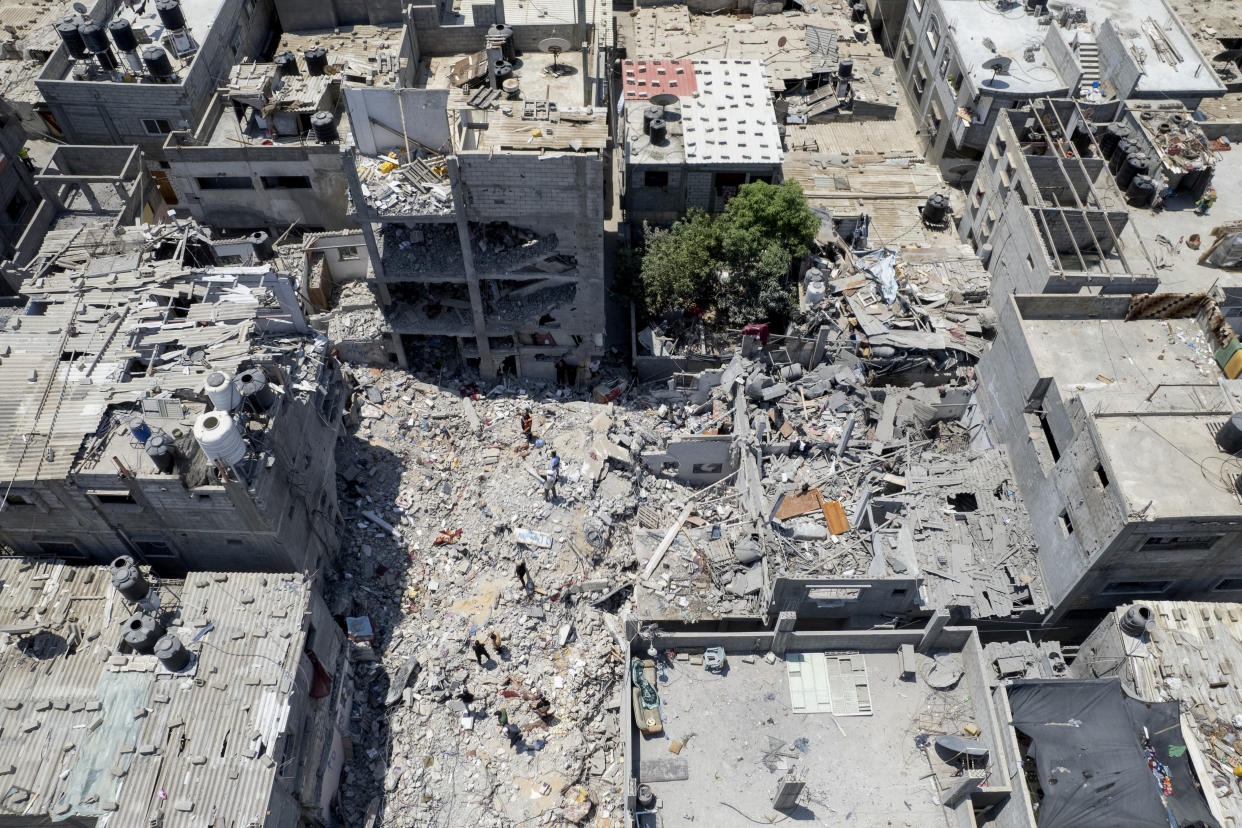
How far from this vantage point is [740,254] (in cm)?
4194

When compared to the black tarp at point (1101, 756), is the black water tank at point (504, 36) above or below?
above

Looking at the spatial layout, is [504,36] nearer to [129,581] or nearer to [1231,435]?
[129,581]

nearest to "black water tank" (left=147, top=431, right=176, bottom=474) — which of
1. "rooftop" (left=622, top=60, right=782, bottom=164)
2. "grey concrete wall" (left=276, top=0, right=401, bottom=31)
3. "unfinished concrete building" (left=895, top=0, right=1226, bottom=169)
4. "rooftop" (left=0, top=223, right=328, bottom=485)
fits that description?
"rooftop" (left=0, top=223, right=328, bottom=485)

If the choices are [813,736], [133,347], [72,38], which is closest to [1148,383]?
[813,736]

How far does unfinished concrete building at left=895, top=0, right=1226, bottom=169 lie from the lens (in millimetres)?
46938

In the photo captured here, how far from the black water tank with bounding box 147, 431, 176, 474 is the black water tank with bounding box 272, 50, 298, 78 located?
25450 mm

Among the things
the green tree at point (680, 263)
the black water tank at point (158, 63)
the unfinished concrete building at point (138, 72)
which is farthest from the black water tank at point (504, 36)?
the black water tank at point (158, 63)

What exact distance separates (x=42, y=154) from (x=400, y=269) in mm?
27849

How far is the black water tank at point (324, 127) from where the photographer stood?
4100 cm

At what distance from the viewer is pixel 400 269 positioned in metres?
38.6

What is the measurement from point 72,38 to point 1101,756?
54.0m

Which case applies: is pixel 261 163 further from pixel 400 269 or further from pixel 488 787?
pixel 488 787

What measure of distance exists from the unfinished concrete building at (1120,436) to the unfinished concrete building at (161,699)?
2738 cm

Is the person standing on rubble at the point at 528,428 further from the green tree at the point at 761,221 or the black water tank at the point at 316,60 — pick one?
the black water tank at the point at 316,60
